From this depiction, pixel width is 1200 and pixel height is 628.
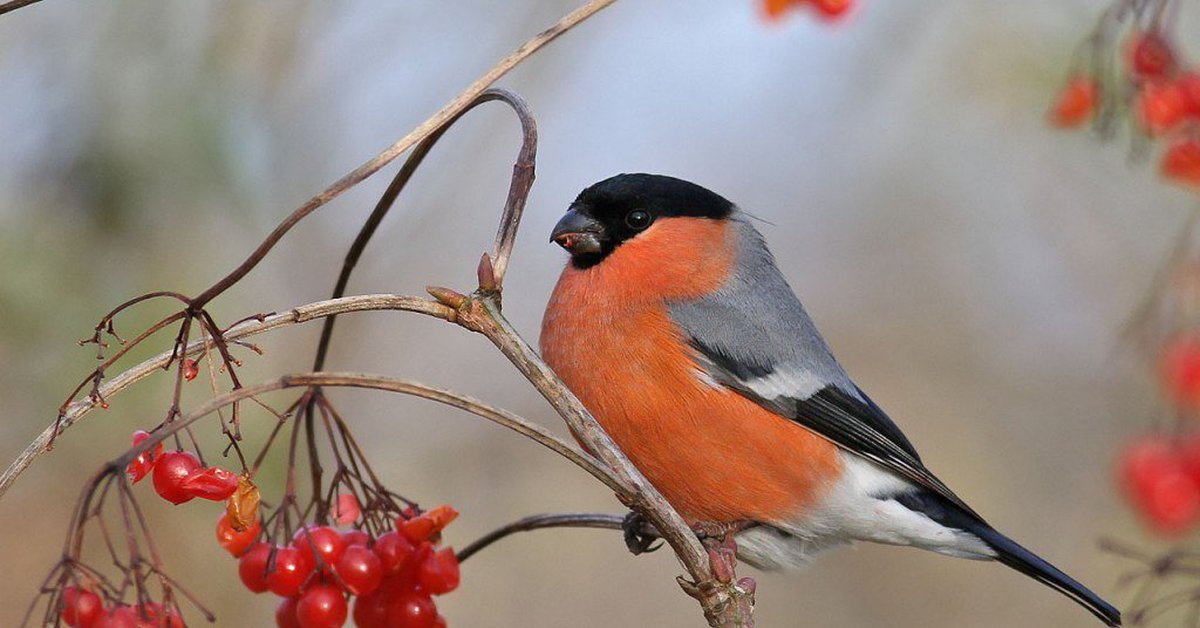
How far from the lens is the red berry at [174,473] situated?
1.55 m

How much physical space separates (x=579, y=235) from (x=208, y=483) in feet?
4.61

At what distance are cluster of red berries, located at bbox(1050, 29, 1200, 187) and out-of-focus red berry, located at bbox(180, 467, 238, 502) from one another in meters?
1.72

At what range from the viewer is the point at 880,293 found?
244 inches

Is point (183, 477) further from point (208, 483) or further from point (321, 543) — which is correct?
point (321, 543)

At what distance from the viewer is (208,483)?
1542 mm

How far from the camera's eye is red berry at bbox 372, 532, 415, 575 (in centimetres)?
180

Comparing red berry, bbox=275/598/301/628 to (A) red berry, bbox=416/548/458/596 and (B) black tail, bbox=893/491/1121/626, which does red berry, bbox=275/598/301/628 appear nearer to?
(A) red berry, bbox=416/548/458/596

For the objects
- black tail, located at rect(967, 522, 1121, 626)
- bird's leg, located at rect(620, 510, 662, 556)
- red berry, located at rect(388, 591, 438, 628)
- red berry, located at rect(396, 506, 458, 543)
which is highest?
bird's leg, located at rect(620, 510, 662, 556)

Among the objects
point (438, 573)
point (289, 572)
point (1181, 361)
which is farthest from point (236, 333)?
point (1181, 361)

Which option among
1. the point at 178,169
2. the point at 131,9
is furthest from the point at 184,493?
the point at 131,9

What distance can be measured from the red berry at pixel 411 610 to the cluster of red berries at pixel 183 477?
38 cm

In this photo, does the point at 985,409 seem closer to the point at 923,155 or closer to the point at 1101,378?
the point at 1101,378

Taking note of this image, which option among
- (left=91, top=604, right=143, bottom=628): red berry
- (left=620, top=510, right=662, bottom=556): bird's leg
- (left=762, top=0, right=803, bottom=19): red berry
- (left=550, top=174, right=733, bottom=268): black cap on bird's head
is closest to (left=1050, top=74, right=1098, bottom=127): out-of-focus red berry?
(left=762, top=0, right=803, bottom=19): red berry

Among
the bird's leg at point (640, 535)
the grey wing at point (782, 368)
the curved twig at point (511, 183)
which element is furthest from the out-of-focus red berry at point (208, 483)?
the grey wing at point (782, 368)
